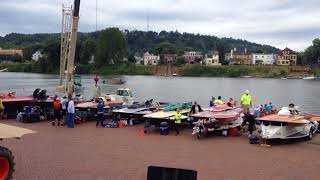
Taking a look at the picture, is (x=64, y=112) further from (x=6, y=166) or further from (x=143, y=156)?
(x=6, y=166)

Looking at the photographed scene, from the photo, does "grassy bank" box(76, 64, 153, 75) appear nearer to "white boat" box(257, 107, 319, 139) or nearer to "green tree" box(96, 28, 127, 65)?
"green tree" box(96, 28, 127, 65)

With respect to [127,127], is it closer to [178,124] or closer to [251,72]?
[178,124]

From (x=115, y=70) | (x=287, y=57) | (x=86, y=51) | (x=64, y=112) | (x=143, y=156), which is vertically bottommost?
(x=143, y=156)

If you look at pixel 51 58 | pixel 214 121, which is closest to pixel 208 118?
pixel 214 121

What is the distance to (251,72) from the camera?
149 m

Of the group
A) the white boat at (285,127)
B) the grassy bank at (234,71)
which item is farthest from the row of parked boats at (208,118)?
the grassy bank at (234,71)

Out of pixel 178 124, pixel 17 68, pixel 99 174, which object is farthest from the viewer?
pixel 17 68

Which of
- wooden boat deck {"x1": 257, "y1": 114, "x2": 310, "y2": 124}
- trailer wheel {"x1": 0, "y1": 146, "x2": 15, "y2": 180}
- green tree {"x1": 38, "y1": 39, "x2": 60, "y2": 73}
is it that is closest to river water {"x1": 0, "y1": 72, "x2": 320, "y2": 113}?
wooden boat deck {"x1": 257, "y1": 114, "x2": 310, "y2": 124}

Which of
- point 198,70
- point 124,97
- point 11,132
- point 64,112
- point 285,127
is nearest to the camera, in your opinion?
point 11,132

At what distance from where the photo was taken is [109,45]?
153 m

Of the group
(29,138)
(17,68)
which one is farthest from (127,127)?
(17,68)

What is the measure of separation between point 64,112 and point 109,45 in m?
129

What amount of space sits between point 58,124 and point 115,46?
13160cm

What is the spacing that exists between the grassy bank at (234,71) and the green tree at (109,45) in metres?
24.2
